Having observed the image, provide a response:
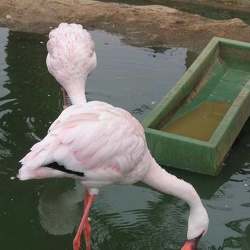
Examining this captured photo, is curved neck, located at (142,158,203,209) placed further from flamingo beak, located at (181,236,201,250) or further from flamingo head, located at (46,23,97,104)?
flamingo head, located at (46,23,97,104)

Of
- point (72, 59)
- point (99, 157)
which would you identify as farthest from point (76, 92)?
point (99, 157)

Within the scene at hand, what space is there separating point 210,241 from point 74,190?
1.21 metres

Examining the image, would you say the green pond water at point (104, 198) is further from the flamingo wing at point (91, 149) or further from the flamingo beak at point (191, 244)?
the flamingo wing at point (91, 149)

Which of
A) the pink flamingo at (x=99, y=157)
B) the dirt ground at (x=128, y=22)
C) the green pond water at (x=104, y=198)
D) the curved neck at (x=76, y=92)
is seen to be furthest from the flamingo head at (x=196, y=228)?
the dirt ground at (x=128, y=22)

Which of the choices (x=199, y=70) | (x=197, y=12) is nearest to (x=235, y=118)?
(x=199, y=70)

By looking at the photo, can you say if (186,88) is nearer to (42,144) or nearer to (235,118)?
(235,118)

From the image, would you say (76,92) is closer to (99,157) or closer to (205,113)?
(99,157)

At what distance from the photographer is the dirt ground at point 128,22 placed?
805cm

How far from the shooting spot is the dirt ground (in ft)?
26.4

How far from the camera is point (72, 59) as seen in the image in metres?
5.16

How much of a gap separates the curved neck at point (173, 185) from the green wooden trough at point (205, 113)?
2.97ft

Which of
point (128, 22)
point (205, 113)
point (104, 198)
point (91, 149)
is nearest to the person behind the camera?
point (91, 149)

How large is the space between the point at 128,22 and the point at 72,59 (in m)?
3.49

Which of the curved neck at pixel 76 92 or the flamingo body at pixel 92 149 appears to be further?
the curved neck at pixel 76 92
